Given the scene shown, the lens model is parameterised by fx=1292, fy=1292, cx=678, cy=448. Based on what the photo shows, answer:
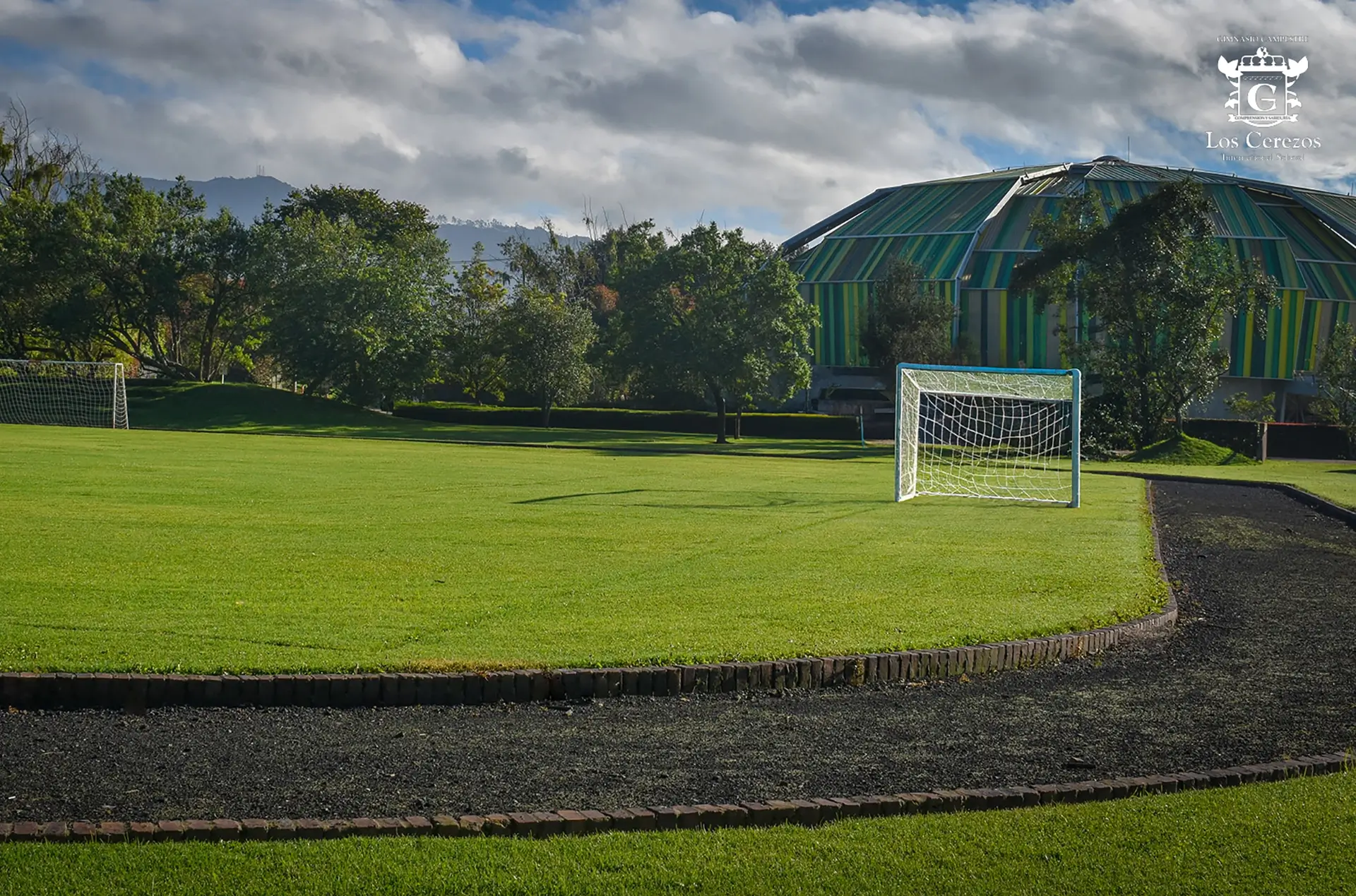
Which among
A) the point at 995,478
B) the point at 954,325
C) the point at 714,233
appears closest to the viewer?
the point at 995,478

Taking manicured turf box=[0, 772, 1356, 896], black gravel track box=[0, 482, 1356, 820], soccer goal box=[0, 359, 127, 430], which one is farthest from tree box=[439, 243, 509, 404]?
manicured turf box=[0, 772, 1356, 896]

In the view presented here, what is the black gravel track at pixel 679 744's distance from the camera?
606 centimetres

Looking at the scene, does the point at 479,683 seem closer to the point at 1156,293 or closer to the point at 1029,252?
the point at 1156,293

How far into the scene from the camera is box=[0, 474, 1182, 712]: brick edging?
780 centimetres

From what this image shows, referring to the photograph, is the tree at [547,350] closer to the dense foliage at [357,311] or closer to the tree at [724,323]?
the dense foliage at [357,311]

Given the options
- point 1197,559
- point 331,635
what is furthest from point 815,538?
point 331,635

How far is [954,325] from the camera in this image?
73.4 m

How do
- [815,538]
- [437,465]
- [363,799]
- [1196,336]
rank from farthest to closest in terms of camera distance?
[1196,336], [437,465], [815,538], [363,799]

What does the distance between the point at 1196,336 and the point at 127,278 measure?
1995 inches

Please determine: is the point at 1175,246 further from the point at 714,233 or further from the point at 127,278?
the point at 127,278

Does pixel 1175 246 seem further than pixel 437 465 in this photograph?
Yes

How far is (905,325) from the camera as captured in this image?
6000cm

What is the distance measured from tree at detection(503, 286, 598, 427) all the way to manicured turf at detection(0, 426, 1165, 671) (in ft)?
124

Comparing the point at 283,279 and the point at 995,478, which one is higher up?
the point at 283,279
